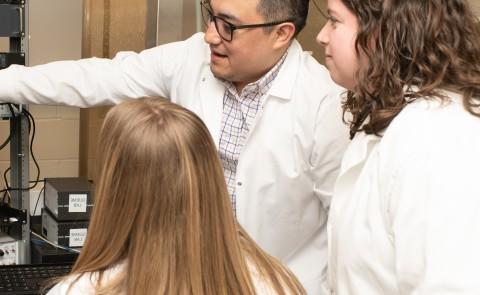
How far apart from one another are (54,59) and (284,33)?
4.42 ft

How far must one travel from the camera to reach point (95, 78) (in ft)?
6.98

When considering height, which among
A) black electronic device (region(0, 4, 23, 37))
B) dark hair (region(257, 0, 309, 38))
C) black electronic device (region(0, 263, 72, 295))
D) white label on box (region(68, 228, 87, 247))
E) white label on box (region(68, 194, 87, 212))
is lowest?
black electronic device (region(0, 263, 72, 295))

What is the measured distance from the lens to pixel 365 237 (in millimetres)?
1389

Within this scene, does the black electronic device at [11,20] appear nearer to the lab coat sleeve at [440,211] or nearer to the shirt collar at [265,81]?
the shirt collar at [265,81]

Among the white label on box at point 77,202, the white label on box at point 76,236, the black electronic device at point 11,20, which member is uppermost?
the black electronic device at point 11,20

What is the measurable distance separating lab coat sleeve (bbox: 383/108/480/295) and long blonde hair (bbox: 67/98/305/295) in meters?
0.26

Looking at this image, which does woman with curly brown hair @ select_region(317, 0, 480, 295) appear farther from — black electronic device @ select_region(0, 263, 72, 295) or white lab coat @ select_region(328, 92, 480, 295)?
black electronic device @ select_region(0, 263, 72, 295)

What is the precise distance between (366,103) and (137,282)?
0.54 metres

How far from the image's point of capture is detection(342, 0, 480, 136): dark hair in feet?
4.48

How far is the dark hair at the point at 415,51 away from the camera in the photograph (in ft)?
4.48

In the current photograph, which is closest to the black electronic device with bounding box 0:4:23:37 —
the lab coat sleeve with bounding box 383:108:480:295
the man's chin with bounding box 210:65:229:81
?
the man's chin with bounding box 210:65:229:81

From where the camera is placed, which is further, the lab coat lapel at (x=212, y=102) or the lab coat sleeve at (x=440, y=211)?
the lab coat lapel at (x=212, y=102)

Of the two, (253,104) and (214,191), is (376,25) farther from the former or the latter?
(253,104)

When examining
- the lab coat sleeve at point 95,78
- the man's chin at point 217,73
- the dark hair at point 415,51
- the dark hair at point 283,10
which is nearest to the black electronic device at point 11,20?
the lab coat sleeve at point 95,78
